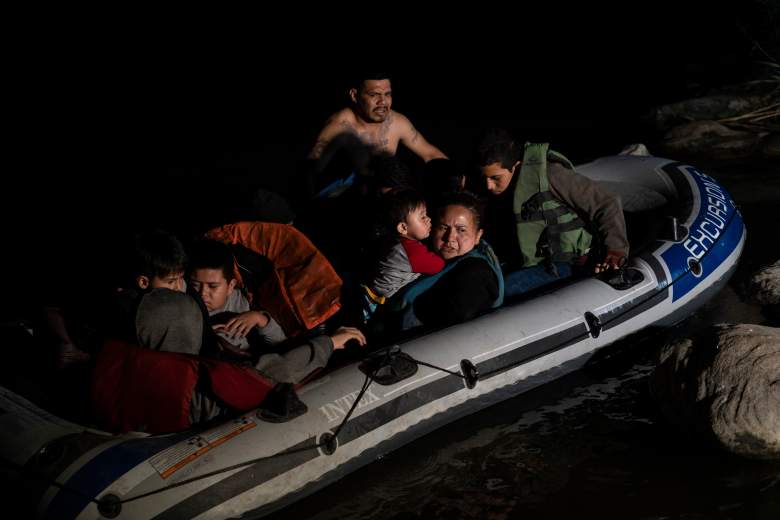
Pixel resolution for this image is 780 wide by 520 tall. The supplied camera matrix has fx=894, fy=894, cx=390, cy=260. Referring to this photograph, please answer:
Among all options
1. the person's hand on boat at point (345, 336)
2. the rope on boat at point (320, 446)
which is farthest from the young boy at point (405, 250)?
the rope on boat at point (320, 446)

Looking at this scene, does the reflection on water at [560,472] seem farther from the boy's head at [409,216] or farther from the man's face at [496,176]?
the man's face at [496,176]

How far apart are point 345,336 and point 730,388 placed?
1.59 m

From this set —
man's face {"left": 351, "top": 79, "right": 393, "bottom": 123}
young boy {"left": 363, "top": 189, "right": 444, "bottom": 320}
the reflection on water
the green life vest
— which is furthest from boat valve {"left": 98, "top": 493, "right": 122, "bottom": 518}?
man's face {"left": 351, "top": 79, "right": 393, "bottom": 123}

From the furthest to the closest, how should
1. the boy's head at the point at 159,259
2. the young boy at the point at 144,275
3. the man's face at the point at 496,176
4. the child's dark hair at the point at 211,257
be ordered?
the man's face at the point at 496,176, the child's dark hair at the point at 211,257, the boy's head at the point at 159,259, the young boy at the point at 144,275

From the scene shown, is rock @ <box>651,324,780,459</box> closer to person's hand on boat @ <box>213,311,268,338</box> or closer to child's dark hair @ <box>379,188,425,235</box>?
child's dark hair @ <box>379,188,425,235</box>

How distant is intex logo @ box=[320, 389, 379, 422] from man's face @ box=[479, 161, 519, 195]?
53.5 inches

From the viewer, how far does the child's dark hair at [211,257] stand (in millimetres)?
3672

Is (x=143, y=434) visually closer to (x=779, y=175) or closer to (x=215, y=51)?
(x=779, y=175)

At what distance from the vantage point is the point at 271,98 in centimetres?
1177

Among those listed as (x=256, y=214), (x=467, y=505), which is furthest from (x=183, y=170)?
(x=467, y=505)

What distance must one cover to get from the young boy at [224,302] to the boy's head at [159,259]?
0.73 ft

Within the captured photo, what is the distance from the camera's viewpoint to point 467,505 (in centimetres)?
350

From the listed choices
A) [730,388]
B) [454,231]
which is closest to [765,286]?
[730,388]

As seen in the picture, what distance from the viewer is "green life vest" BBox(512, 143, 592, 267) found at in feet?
14.5
